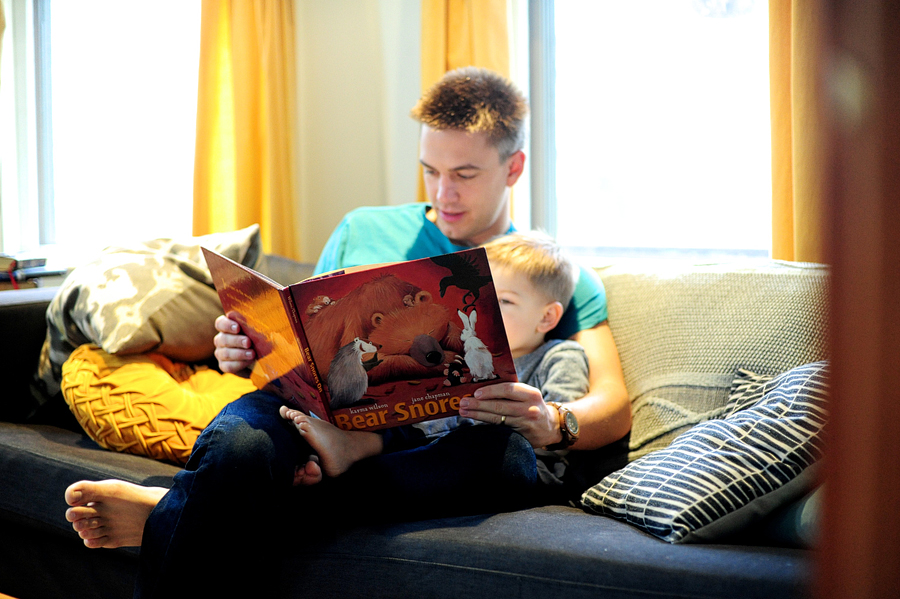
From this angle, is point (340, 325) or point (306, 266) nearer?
point (340, 325)

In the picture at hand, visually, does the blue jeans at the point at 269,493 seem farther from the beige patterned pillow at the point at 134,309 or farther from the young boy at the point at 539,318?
the beige patterned pillow at the point at 134,309

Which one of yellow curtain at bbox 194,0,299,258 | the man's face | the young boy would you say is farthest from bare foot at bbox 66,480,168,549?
yellow curtain at bbox 194,0,299,258

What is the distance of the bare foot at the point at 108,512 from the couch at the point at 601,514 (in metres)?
0.14

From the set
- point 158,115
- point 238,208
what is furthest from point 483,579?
point 158,115

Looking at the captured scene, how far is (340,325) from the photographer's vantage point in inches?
39.8

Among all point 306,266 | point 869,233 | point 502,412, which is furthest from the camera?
point 306,266

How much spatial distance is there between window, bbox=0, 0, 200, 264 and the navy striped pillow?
3003 mm

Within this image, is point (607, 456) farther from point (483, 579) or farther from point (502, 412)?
point (483, 579)

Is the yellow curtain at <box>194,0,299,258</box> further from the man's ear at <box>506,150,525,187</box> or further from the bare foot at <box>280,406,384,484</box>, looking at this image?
the bare foot at <box>280,406,384,484</box>

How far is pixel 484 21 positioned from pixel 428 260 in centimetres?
157

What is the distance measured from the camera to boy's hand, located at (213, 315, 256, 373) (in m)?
1.26

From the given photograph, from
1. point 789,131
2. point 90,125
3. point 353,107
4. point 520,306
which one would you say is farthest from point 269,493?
point 90,125

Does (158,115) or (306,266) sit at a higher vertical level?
(158,115)

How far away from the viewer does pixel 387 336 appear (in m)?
1.02
